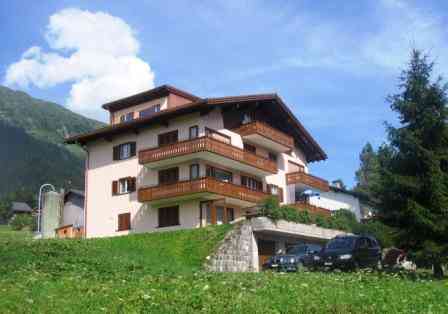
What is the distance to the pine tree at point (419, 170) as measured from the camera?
21.4 metres

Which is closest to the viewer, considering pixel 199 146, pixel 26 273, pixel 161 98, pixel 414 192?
pixel 26 273

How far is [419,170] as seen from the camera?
22594 mm

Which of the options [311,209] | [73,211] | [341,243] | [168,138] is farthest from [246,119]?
[73,211]

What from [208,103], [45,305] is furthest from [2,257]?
[208,103]

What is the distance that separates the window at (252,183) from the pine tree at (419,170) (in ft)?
70.2

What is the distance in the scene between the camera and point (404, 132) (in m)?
22.6

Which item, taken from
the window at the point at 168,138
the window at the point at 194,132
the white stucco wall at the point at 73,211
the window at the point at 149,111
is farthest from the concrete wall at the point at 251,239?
Answer: the white stucco wall at the point at 73,211

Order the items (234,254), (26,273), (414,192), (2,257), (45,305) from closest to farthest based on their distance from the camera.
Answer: (45,305) < (26,273) < (2,257) < (414,192) < (234,254)

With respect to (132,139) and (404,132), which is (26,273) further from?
(132,139)

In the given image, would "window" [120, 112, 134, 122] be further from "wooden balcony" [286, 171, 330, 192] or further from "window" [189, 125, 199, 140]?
"wooden balcony" [286, 171, 330, 192]

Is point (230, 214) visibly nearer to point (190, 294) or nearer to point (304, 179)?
point (304, 179)

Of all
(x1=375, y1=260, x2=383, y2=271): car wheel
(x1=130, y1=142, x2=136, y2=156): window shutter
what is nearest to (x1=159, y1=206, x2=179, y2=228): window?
(x1=130, y1=142, x2=136, y2=156): window shutter

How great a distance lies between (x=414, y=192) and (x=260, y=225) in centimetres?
1514

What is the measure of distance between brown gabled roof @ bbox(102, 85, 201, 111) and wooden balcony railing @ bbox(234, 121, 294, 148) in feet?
18.3
